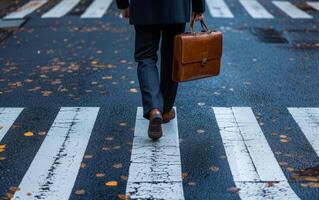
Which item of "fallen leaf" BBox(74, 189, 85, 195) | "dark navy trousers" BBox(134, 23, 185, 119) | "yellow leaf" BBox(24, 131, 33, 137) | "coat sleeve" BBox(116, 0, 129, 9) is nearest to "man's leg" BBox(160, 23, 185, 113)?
"dark navy trousers" BBox(134, 23, 185, 119)

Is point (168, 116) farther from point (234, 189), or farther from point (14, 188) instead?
point (14, 188)

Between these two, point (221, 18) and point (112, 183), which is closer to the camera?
point (112, 183)

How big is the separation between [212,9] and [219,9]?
0.18 metres

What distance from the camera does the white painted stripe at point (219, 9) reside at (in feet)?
48.5

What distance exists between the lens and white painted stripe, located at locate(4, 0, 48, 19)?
48.3ft

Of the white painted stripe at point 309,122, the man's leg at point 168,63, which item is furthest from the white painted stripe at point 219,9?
the man's leg at point 168,63

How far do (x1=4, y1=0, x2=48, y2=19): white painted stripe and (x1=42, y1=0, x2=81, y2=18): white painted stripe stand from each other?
0.49 meters

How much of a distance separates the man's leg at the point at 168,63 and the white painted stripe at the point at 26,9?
9360mm

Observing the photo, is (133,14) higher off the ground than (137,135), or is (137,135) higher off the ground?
(133,14)

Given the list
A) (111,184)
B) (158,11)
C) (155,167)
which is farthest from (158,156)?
(158,11)

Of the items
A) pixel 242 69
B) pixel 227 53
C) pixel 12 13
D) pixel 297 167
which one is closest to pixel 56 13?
pixel 12 13

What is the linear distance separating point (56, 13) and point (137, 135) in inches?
399

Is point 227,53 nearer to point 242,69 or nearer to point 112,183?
point 242,69

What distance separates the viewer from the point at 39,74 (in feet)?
27.9
